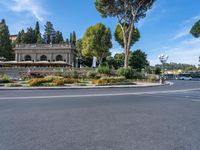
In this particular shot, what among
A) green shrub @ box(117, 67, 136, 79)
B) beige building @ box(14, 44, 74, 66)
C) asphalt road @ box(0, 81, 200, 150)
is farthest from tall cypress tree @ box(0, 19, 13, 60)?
asphalt road @ box(0, 81, 200, 150)

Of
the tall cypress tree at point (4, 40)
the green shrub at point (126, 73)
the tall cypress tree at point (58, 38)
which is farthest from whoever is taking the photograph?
the tall cypress tree at point (58, 38)

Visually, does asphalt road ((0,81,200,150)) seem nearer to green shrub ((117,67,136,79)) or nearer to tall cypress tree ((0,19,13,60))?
green shrub ((117,67,136,79))

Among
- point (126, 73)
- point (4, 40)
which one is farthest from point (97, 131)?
point (4, 40)

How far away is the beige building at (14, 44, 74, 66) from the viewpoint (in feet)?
257

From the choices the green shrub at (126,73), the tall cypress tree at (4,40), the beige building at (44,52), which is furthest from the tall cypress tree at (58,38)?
the green shrub at (126,73)

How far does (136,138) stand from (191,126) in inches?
87.6

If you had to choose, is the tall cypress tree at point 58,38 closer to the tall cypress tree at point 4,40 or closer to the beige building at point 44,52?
the beige building at point 44,52


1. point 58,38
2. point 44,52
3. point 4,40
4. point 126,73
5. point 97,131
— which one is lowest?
point 97,131

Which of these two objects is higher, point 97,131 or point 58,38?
point 58,38

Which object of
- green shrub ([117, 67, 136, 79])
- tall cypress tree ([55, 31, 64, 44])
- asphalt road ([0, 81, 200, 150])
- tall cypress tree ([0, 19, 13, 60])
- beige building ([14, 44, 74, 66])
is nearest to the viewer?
asphalt road ([0, 81, 200, 150])

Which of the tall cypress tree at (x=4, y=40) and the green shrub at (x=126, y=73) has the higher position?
the tall cypress tree at (x=4, y=40)

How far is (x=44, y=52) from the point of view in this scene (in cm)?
7956

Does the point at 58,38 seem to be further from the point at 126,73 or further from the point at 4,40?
the point at 126,73

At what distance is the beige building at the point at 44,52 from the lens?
257ft
